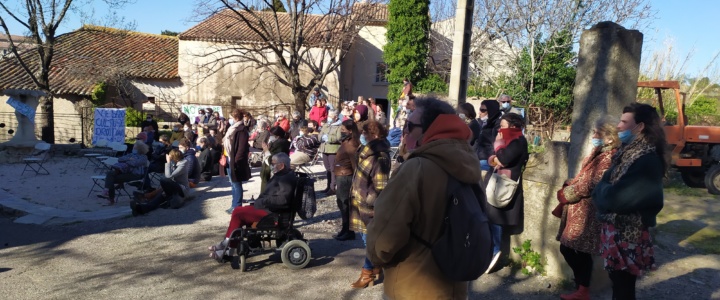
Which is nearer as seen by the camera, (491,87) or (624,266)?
(624,266)

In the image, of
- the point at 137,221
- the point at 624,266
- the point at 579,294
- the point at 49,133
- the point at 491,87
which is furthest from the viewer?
the point at 491,87

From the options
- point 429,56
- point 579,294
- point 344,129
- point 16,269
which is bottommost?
point 16,269

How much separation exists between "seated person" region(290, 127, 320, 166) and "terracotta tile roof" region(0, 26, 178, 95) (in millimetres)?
19409

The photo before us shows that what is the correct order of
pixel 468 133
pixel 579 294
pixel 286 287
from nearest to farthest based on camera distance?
pixel 468 133
pixel 579 294
pixel 286 287

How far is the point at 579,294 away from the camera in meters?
5.00

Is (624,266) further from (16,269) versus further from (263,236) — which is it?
(16,269)

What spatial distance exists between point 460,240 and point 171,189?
8138mm

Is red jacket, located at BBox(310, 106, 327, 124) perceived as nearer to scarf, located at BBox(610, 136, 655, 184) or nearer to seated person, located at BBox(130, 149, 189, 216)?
seated person, located at BBox(130, 149, 189, 216)

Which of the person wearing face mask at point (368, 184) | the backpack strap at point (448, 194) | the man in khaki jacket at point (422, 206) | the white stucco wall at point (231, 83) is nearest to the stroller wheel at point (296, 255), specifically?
the person wearing face mask at point (368, 184)

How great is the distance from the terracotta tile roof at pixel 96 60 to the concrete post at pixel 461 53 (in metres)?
26.2

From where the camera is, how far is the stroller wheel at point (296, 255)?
6.40 meters

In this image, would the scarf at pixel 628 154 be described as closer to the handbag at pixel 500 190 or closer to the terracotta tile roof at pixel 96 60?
the handbag at pixel 500 190

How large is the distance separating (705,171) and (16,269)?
14501 millimetres

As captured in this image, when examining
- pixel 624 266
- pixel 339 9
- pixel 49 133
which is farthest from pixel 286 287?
pixel 339 9
